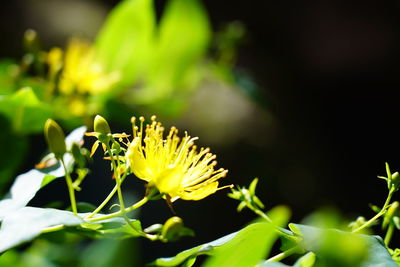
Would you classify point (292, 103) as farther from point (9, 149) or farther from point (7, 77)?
point (9, 149)

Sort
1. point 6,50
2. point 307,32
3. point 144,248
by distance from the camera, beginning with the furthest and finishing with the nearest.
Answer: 1. point 307,32
2. point 6,50
3. point 144,248

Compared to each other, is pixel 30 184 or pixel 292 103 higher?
pixel 30 184

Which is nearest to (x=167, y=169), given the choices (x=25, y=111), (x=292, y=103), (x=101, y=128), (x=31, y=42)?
(x=101, y=128)

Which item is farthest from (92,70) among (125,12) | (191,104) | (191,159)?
(191,104)

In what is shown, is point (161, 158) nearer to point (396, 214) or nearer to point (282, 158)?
point (396, 214)

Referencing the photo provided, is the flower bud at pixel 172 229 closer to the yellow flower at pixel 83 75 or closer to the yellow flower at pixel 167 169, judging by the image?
the yellow flower at pixel 167 169

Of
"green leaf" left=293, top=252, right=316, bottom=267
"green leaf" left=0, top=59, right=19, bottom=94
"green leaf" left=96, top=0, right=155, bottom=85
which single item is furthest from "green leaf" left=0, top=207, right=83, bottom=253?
"green leaf" left=96, top=0, right=155, bottom=85

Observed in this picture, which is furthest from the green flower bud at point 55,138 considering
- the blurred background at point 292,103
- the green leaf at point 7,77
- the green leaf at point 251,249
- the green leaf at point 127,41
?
the blurred background at point 292,103
